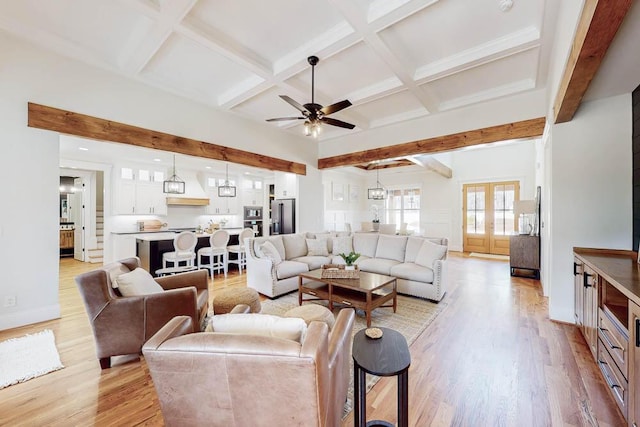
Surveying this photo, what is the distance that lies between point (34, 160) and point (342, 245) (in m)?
4.44

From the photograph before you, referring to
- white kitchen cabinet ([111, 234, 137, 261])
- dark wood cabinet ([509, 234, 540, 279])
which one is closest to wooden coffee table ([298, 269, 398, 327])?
dark wood cabinet ([509, 234, 540, 279])

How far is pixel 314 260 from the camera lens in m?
4.75

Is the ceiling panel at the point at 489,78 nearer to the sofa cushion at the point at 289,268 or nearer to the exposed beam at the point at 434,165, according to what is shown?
the exposed beam at the point at 434,165

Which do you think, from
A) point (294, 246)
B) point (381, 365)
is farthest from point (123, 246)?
point (381, 365)

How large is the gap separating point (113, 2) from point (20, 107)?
5.55 ft

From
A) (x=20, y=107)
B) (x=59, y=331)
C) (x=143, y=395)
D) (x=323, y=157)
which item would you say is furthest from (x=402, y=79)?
(x=59, y=331)

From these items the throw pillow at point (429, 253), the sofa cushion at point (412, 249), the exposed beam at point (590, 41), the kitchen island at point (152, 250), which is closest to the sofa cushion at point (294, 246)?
the sofa cushion at point (412, 249)

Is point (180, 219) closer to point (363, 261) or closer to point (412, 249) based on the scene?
point (363, 261)

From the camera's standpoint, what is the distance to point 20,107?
9.90ft

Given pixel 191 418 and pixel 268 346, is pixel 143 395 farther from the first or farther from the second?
pixel 268 346

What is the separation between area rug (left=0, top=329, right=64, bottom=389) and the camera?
212 centimetres

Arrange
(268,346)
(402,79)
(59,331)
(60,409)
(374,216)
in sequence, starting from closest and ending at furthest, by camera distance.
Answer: (268,346)
(60,409)
(59,331)
(402,79)
(374,216)

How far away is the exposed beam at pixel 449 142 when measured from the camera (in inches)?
160

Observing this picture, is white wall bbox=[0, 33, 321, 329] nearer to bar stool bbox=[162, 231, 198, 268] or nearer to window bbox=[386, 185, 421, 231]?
bar stool bbox=[162, 231, 198, 268]
